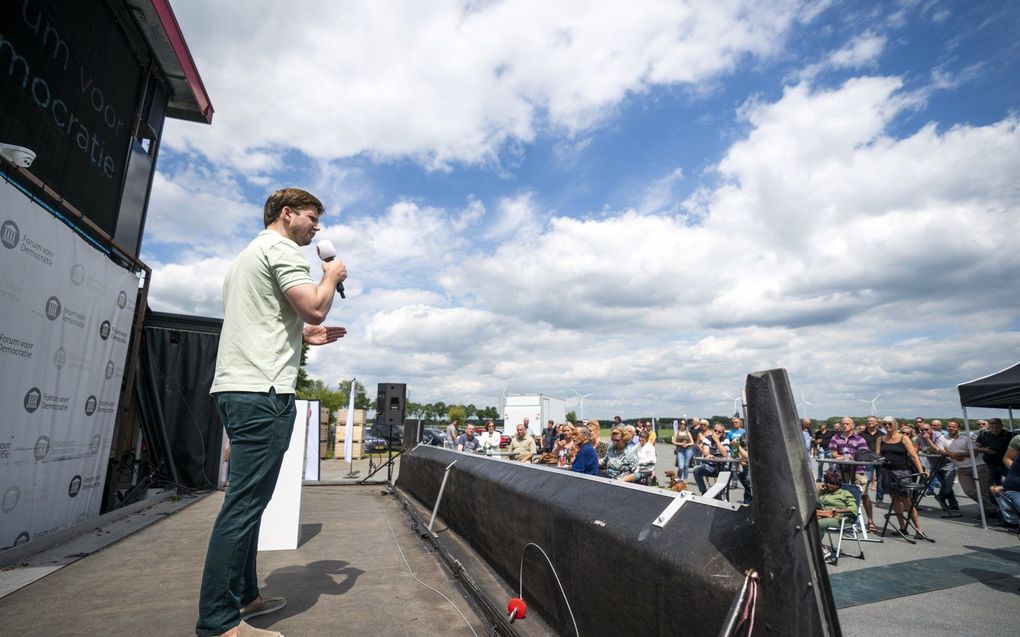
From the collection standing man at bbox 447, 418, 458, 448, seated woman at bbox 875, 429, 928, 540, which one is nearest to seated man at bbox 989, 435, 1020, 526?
seated woman at bbox 875, 429, 928, 540

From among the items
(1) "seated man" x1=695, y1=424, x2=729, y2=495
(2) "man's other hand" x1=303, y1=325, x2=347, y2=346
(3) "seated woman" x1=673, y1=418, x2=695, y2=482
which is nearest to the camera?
(2) "man's other hand" x1=303, y1=325, x2=347, y2=346

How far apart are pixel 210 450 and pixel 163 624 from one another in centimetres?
782

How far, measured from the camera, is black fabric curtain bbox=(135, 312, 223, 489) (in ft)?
28.9

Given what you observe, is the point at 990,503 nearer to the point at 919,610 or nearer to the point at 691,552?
the point at 919,610

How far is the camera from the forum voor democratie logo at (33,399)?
15.7 ft

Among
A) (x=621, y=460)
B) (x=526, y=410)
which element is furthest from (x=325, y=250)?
(x=526, y=410)

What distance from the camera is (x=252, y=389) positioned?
2.16 meters

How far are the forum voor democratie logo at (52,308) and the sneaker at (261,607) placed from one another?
4326mm

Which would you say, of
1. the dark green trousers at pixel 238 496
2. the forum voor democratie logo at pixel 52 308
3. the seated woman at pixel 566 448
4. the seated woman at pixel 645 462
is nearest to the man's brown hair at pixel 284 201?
the dark green trousers at pixel 238 496

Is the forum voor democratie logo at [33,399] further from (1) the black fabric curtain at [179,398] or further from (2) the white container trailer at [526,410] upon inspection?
(2) the white container trailer at [526,410]

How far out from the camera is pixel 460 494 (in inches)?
168

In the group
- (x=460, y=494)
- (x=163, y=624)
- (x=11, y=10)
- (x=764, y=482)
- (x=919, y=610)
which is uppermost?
(x=11, y=10)

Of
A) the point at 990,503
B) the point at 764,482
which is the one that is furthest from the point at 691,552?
the point at 990,503

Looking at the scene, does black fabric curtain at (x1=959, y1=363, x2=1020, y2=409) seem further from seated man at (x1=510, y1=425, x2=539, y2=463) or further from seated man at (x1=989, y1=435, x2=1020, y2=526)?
seated man at (x1=510, y1=425, x2=539, y2=463)
